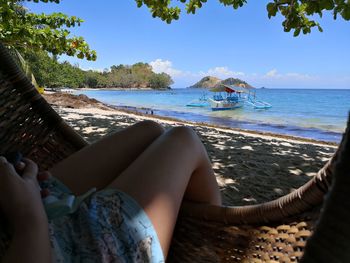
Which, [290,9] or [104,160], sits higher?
[290,9]

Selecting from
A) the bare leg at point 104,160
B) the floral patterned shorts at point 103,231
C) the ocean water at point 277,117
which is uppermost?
the bare leg at point 104,160

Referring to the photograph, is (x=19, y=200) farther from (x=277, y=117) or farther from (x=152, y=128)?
(x=277, y=117)

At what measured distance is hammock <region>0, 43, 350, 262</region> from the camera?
329 millimetres

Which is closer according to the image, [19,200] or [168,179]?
[19,200]

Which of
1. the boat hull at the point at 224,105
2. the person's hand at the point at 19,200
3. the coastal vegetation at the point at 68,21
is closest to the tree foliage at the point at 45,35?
the coastal vegetation at the point at 68,21

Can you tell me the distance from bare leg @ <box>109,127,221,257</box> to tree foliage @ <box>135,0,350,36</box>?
2.01 metres

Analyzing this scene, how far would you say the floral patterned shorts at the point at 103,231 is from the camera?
3.70 feet

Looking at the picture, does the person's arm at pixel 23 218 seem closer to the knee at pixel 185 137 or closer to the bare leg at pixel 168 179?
the bare leg at pixel 168 179

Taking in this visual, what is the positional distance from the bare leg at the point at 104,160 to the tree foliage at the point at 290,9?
2.02 meters

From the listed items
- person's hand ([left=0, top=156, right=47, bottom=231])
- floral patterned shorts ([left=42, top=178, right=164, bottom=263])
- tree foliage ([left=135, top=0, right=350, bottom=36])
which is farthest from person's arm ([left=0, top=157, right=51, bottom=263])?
tree foliage ([left=135, top=0, right=350, bottom=36])

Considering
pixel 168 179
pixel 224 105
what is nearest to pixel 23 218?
pixel 168 179

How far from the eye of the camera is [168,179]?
131cm

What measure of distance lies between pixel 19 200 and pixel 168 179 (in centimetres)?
50

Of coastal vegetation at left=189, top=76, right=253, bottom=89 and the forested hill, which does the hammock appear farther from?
the forested hill
